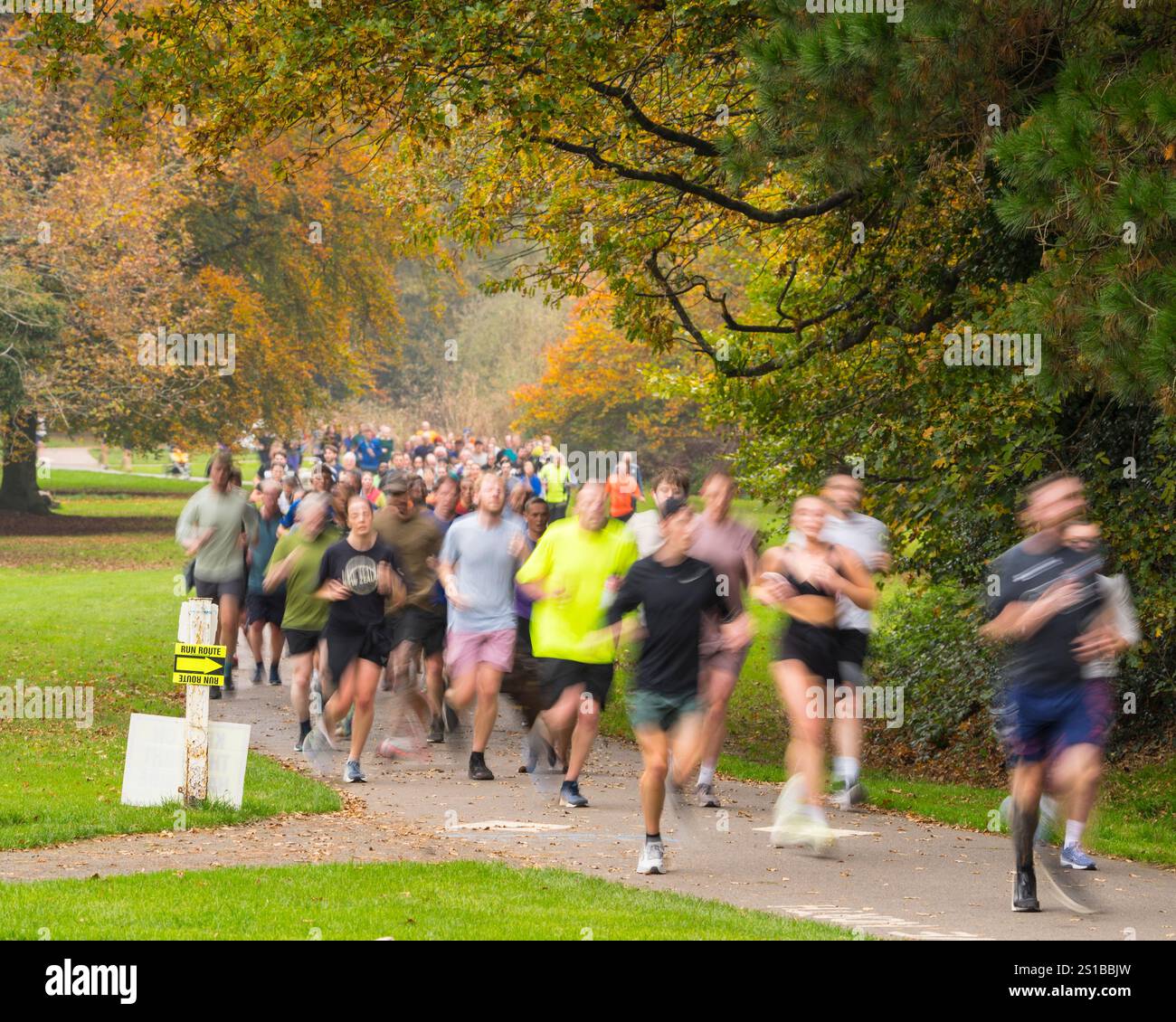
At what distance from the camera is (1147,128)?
9266 mm

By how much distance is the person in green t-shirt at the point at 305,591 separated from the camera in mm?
13156

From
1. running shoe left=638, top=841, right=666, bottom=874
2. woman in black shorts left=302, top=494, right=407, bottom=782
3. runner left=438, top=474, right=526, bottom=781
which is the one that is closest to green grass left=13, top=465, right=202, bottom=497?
woman in black shorts left=302, top=494, right=407, bottom=782

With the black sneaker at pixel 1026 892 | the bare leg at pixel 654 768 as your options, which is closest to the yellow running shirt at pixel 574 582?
the bare leg at pixel 654 768

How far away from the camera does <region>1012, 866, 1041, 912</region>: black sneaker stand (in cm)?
827

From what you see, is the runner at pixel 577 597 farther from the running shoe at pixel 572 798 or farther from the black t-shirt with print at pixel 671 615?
the black t-shirt with print at pixel 671 615

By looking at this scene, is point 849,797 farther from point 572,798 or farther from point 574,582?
point 574,582

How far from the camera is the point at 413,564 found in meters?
13.4

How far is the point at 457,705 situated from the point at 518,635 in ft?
3.17

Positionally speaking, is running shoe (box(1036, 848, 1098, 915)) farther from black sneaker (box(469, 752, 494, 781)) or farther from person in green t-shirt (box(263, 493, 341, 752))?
person in green t-shirt (box(263, 493, 341, 752))

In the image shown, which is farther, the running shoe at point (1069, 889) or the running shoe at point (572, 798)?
the running shoe at point (572, 798)

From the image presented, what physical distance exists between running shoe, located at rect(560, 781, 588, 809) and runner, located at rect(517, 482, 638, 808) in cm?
59

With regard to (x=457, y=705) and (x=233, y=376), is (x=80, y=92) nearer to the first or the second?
(x=233, y=376)

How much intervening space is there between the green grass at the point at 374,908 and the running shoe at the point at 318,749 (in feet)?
13.1
